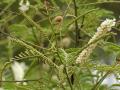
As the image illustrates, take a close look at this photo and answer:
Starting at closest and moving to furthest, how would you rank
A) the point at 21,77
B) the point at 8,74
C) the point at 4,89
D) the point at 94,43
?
the point at 94,43 → the point at 4,89 → the point at 21,77 → the point at 8,74

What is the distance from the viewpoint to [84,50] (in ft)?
2.63

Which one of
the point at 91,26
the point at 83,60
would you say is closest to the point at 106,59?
the point at 91,26

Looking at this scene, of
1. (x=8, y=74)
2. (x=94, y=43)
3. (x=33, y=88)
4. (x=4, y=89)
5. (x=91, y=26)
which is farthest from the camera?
(x=8, y=74)

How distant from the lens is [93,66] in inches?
32.8

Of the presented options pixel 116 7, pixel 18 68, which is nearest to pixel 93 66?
pixel 18 68

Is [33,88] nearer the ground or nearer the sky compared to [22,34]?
nearer the ground

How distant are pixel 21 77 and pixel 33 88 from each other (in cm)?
61

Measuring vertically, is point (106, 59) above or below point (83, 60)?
above

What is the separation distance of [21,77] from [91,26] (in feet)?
1.23

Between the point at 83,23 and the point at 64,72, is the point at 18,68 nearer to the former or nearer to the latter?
the point at 83,23

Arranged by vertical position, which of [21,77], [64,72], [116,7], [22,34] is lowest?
[64,72]

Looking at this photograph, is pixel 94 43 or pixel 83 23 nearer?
pixel 94 43

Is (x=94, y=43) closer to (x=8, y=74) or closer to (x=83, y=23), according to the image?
(x=83, y=23)

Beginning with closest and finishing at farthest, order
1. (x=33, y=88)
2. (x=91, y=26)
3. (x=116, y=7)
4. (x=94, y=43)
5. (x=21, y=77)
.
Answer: (x=94, y=43) → (x=33, y=88) → (x=91, y=26) → (x=21, y=77) → (x=116, y=7)
